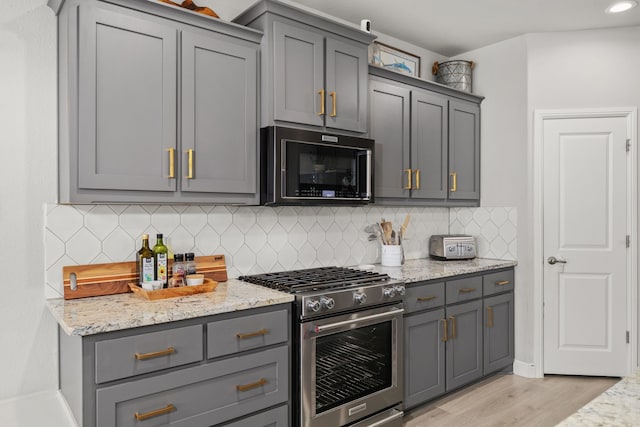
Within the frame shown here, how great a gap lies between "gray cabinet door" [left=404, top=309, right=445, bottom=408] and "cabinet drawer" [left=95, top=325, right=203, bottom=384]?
1.45 metres

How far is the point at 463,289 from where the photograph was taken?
128 inches

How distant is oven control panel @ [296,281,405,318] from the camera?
7.37 feet

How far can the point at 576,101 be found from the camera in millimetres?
3588

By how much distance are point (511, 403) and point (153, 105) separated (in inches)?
118

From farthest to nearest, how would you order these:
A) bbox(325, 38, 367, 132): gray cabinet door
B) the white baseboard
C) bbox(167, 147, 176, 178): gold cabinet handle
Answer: the white baseboard → bbox(325, 38, 367, 132): gray cabinet door → bbox(167, 147, 176, 178): gold cabinet handle

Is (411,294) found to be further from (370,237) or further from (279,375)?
(279,375)

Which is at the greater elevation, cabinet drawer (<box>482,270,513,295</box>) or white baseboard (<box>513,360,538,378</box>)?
cabinet drawer (<box>482,270,513,295</box>)

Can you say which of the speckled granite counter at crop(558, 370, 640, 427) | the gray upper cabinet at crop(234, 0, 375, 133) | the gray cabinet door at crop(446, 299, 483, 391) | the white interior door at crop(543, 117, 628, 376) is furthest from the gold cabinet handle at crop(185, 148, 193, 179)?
the white interior door at crop(543, 117, 628, 376)

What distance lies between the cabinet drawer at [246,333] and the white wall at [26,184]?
86 cm

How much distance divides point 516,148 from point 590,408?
10.3ft

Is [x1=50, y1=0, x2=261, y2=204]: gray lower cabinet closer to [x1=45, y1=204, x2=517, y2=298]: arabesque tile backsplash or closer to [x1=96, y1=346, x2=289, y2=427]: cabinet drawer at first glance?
[x1=45, y1=204, x2=517, y2=298]: arabesque tile backsplash

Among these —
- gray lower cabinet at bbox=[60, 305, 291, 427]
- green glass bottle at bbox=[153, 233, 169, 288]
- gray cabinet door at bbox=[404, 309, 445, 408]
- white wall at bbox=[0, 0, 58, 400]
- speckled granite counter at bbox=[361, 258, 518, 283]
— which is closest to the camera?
gray lower cabinet at bbox=[60, 305, 291, 427]

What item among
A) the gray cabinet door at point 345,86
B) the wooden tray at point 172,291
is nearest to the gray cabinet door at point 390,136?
the gray cabinet door at point 345,86

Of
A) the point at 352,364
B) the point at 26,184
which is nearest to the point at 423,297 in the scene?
the point at 352,364
